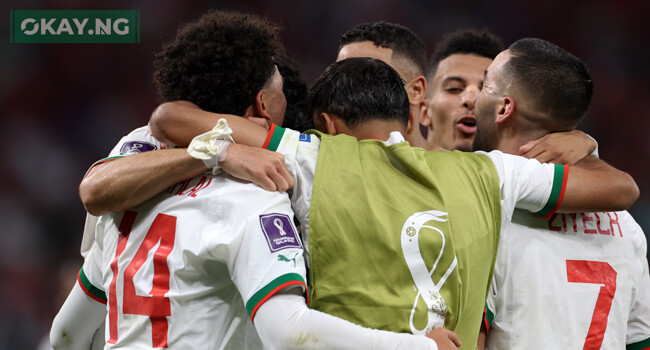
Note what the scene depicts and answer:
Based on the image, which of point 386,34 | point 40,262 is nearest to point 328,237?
point 386,34

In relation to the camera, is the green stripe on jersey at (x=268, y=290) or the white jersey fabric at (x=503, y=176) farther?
the white jersey fabric at (x=503, y=176)

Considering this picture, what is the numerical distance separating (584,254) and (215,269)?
116 cm

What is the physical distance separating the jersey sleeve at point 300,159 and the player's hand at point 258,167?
54mm

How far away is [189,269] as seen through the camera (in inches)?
68.2

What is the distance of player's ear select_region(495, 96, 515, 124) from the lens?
2330 millimetres

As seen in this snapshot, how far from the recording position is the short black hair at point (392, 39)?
141 inches

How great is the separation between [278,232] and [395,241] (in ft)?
1.01

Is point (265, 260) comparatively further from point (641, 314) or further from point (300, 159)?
point (641, 314)

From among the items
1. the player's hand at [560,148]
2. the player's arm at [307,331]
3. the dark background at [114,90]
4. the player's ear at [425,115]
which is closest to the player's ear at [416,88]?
the player's ear at [425,115]

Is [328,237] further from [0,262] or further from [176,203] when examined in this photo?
[0,262]

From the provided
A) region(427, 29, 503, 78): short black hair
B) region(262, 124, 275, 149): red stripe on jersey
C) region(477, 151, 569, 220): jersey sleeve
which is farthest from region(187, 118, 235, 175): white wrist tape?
region(427, 29, 503, 78): short black hair

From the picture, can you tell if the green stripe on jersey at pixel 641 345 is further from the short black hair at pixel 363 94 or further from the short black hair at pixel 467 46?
the short black hair at pixel 467 46

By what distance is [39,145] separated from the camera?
17.8 feet

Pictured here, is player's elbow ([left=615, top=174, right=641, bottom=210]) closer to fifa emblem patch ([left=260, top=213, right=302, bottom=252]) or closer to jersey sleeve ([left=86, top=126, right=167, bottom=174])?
fifa emblem patch ([left=260, top=213, right=302, bottom=252])
